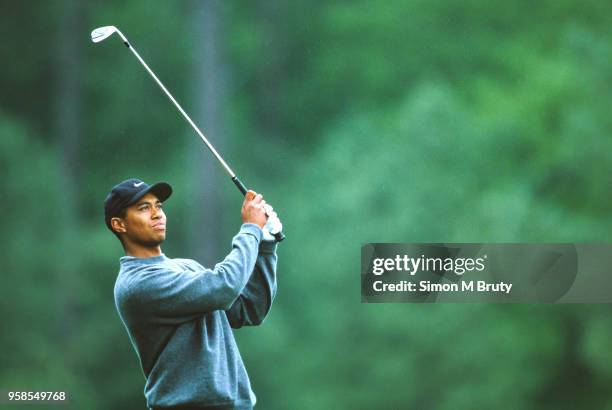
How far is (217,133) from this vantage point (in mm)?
6965

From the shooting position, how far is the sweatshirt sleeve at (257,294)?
6.84 feet

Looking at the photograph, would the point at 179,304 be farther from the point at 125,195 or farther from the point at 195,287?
the point at 125,195

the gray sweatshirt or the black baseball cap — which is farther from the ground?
the black baseball cap

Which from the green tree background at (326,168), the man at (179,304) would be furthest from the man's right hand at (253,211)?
the green tree background at (326,168)

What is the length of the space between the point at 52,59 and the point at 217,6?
1.28 meters

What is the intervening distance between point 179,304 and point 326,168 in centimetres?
511

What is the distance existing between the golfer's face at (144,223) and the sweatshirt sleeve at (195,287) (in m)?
0.09

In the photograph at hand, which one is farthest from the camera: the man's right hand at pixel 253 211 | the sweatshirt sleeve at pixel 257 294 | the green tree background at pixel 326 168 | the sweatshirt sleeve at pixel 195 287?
the green tree background at pixel 326 168

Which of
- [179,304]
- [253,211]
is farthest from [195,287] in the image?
[253,211]

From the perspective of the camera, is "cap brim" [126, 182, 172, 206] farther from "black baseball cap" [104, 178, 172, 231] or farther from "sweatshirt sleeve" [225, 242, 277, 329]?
"sweatshirt sleeve" [225, 242, 277, 329]

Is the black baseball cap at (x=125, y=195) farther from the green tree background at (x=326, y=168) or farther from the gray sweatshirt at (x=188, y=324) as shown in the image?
the green tree background at (x=326, y=168)

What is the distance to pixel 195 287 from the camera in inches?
73.6

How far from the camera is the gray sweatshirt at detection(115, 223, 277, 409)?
187 centimetres

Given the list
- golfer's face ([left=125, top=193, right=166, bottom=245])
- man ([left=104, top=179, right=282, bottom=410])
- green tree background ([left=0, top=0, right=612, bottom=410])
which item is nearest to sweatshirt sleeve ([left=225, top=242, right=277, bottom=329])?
man ([left=104, top=179, right=282, bottom=410])
